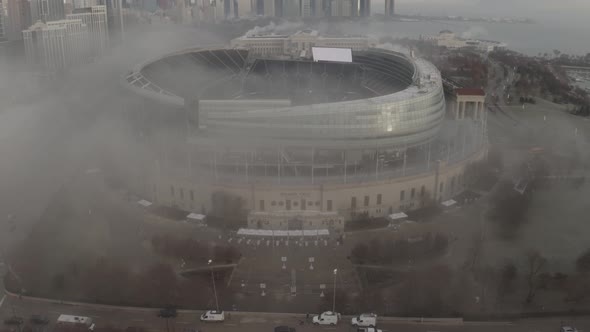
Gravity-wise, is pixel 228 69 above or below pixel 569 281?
above

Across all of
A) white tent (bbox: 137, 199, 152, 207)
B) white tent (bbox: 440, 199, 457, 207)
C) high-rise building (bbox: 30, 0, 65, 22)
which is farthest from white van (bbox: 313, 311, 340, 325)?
high-rise building (bbox: 30, 0, 65, 22)

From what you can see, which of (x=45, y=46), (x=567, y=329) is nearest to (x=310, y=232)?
(x=567, y=329)

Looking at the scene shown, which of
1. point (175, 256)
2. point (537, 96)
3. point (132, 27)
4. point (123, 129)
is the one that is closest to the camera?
point (175, 256)

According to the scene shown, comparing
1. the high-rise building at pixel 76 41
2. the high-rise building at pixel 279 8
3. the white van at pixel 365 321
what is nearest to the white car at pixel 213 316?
the white van at pixel 365 321

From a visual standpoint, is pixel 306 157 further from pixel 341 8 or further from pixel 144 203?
pixel 341 8

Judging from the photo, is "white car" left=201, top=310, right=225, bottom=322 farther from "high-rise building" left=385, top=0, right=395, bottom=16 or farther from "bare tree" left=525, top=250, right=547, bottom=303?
"high-rise building" left=385, top=0, right=395, bottom=16

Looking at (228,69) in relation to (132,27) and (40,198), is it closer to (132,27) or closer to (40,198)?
(40,198)

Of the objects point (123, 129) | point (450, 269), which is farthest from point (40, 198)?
point (450, 269)
